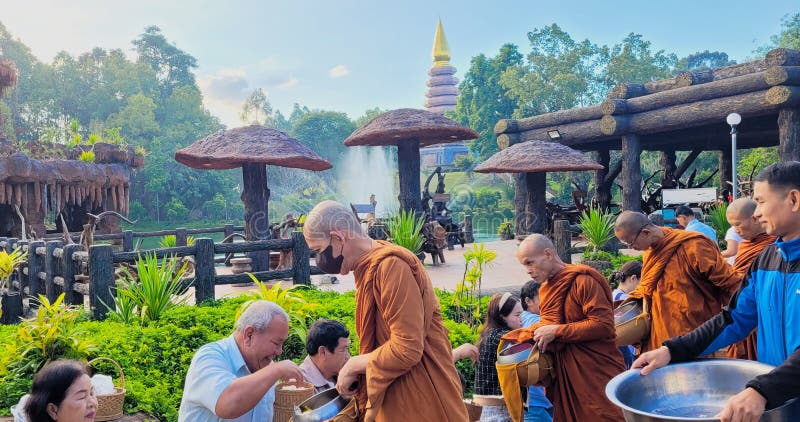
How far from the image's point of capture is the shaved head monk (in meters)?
2.53

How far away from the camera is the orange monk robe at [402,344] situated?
2521 mm

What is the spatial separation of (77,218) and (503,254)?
1357 cm

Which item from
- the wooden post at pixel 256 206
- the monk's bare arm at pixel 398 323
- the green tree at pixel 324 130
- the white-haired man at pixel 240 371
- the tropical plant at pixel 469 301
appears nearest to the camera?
the monk's bare arm at pixel 398 323

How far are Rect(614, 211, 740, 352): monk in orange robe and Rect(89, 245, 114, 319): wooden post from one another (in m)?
4.98

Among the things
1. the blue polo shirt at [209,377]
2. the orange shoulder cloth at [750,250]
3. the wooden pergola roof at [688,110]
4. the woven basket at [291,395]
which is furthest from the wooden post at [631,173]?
the blue polo shirt at [209,377]

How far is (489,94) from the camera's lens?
41.8 metres

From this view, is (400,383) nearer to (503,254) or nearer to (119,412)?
(119,412)

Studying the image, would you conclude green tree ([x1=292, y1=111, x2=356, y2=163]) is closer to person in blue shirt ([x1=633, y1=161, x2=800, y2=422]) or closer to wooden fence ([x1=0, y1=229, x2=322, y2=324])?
wooden fence ([x1=0, y1=229, x2=322, y2=324])

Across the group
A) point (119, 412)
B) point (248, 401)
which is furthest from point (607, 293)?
point (119, 412)

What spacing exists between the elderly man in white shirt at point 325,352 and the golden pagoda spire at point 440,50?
6280 centimetres

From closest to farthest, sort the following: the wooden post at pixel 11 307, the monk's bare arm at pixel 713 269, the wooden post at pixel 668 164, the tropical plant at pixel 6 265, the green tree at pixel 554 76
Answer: the monk's bare arm at pixel 713 269
the wooden post at pixel 11 307
the tropical plant at pixel 6 265
the wooden post at pixel 668 164
the green tree at pixel 554 76

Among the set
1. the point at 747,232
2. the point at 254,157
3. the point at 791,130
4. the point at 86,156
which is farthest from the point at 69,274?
the point at 86,156

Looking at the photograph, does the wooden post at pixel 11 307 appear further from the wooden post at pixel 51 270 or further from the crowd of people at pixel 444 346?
the crowd of people at pixel 444 346

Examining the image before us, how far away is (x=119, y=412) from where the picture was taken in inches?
165
